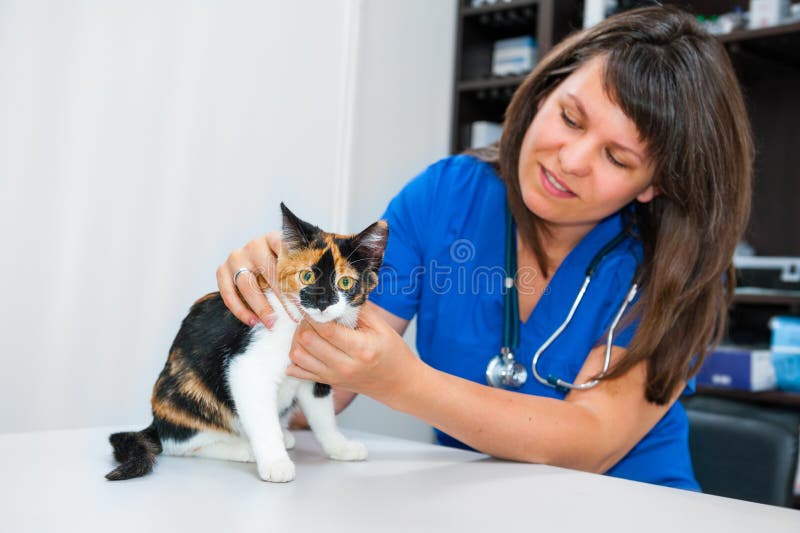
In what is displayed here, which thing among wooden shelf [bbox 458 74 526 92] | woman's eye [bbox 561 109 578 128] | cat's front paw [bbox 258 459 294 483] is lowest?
cat's front paw [bbox 258 459 294 483]

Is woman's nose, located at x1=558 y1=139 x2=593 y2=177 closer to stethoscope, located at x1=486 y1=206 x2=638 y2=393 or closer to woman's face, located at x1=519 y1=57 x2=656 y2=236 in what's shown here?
woman's face, located at x1=519 y1=57 x2=656 y2=236

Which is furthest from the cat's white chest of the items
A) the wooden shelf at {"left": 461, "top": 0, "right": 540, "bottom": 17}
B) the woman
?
the wooden shelf at {"left": 461, "top": 0, "right": 540, "bottom": 17}

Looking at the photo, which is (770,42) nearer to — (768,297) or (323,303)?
(768,297)

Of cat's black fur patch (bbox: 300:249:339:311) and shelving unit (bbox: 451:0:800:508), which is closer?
cat's black fur patch (bbox: 300:249:339:311)

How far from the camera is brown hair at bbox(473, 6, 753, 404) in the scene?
3.49 ft

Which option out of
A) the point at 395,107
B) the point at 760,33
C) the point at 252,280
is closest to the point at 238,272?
the point at 252,280

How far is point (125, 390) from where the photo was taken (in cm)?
160

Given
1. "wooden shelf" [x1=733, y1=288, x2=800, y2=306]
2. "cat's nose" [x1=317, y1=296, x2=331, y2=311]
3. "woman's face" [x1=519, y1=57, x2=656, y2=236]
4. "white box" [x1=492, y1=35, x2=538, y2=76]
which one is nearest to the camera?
"cat's nose" [x1=317, y1=296, x2=331, y2=311]

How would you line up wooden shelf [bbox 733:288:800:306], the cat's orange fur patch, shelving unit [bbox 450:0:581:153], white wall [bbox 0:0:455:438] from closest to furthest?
the cat's orange fur patch, white wall [bbox 0:0:455:438], wooden shelf [bbox 733:288:800:306], shelving unit [bbox 450:0:581:153]

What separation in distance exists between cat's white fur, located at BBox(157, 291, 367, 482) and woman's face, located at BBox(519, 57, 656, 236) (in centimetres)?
50

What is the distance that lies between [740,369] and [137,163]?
5.90 feet

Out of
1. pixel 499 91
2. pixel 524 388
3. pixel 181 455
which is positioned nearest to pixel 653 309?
pixel 524 388

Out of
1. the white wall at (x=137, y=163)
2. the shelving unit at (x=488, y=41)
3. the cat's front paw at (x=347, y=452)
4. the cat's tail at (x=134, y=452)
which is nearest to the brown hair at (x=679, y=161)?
the cat's front paw at (x=347, y=452)

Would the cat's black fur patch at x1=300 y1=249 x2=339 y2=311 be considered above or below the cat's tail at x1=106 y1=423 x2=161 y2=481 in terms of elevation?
above
